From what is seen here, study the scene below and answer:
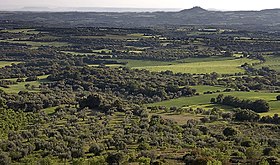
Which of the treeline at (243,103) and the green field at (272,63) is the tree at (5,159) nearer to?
the treeline at (243,103)

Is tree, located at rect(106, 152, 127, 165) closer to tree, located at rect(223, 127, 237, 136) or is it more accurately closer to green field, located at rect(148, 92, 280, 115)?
tree, located at rect(223, 127, 237, 136)

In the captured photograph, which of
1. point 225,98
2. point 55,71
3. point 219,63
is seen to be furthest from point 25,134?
point 219,63

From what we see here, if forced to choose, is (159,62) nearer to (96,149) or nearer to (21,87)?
(21,87)

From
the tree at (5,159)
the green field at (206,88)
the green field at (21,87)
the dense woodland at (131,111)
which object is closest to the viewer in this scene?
the tree at (5,159)

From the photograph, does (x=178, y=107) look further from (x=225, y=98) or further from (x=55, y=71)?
(x=55, y=71)

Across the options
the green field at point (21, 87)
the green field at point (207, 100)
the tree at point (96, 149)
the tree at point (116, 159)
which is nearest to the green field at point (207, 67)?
the green field at point (207, 100)

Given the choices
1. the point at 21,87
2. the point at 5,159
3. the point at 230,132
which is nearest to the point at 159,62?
the point at 21,87

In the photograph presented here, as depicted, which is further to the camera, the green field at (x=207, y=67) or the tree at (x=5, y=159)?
the green field at (x=207, y=67)
